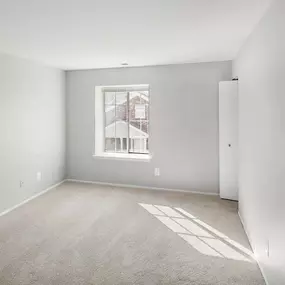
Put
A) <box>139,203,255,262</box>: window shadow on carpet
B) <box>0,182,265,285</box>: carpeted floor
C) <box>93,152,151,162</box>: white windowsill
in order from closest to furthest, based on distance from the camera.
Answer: <box>0,182,265,285</box>: carpeted floor
<box>139,203,255,262</box>: window shadow on carpet
<box>93,152,151,162</box>: white windowsill

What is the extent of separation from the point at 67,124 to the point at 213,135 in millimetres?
2794

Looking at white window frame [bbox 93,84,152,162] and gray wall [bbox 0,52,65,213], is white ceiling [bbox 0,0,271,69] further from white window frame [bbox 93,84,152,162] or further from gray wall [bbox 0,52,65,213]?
white window frame [bbox 93,84,152,162]

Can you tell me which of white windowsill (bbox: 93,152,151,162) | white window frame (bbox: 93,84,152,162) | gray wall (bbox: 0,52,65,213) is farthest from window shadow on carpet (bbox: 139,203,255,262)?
gray wall (bbox: 0,52,65,213)

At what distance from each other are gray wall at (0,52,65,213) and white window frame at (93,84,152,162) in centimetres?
66

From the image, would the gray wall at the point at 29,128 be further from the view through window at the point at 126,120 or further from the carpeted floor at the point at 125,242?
the view through window at the point at 126,120

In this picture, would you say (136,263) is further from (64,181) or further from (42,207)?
(64,181)

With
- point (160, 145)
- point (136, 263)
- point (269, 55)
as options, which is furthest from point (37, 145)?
point (269, 55)

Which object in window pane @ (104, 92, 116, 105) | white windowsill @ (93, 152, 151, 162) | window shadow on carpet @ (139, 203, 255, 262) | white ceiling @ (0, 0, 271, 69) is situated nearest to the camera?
white ceiling @ (0, 0, 271, 69)

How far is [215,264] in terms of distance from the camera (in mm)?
2432

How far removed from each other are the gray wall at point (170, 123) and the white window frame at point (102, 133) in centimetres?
8

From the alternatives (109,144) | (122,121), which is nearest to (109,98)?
(122,121)

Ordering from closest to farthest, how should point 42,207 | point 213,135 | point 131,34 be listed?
point 131,34
point 42,207
point 213,135

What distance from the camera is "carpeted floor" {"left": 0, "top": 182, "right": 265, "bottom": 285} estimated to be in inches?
89.1

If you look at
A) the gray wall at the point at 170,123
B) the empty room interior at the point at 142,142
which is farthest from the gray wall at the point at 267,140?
the gray wall at the point at 170,123
